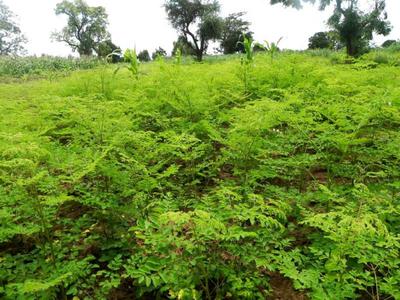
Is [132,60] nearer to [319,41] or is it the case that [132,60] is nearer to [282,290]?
[282,290]

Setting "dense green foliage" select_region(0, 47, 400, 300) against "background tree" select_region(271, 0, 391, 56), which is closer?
"dense green foliage" select_region(0, 47, 400, 300)

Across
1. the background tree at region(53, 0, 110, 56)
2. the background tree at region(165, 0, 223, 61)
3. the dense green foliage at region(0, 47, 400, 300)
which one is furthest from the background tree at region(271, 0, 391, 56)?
the background tree at region(53, 0, 110, 56)

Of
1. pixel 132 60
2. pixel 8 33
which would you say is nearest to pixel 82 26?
pixel 8 33

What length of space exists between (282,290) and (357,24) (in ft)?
75.5

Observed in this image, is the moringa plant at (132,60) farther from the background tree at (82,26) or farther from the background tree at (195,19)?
the background tree at (82,26)

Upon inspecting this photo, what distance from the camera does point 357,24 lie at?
70.9 feet

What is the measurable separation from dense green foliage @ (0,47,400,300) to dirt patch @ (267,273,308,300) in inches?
0.6

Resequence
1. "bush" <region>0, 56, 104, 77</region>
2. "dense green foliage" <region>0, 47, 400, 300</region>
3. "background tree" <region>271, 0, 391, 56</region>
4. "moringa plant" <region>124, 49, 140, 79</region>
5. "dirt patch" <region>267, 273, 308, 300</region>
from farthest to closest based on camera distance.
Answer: "background tree" <region>271, 0, 391, 56</region> → "bush" <region>0, 56, 104, 77</region> → "moringa plant" <region>124, 49, 140, 79</region> → "dirt patch" <region>267, 273, 308, 300</region> → "dense green foliage" <region>0, 47, 400, 300</region>

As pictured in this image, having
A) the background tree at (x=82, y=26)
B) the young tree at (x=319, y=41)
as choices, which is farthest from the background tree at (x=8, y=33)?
the young tree at (x=319, y=41)

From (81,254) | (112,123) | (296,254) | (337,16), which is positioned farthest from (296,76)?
(337,16)

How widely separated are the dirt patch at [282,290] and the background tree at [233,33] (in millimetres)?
33846

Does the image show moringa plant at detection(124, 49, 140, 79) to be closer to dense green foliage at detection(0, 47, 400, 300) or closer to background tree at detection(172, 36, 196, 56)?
dense green foliage at detection(0, 47, 400, 300)

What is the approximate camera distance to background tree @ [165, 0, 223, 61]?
97.8ft

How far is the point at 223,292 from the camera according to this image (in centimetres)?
239
